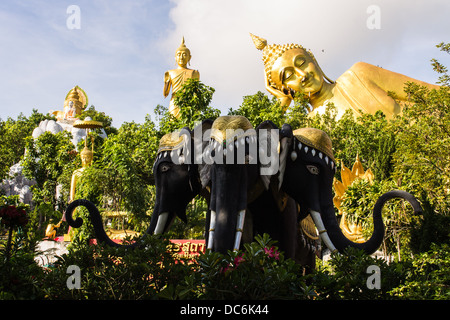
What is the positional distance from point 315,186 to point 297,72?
659 inches

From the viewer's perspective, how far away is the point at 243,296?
2686 millimetres

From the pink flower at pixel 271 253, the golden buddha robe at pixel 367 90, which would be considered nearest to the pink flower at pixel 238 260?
the pink flower at pixel 271 253

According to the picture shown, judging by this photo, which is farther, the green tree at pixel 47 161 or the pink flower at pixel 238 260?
the green tree at pixel 47 161

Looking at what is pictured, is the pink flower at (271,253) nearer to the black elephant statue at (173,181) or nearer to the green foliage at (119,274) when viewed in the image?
the green foliage at (119,274)

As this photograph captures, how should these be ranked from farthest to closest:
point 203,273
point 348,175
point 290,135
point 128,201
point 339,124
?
point 339,124
point 128,201
point 348,175
point 290,135
point 203,273

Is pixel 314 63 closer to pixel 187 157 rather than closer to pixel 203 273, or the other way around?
pixel 187 157

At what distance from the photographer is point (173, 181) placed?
477 centimetres

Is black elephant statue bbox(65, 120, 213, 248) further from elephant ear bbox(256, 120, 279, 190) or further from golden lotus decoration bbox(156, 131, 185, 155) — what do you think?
elephant ear bbox(256, 120, 279, 190)

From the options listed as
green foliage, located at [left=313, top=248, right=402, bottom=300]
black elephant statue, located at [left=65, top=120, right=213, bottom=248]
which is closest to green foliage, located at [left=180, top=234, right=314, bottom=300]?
green foliage, located at [left=313, top=248, right=402, bottom=300]

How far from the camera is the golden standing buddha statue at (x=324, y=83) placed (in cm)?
2042

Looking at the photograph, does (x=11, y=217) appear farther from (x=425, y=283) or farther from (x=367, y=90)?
(x=367, y=90)

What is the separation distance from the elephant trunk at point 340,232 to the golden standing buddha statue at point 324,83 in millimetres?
16305
